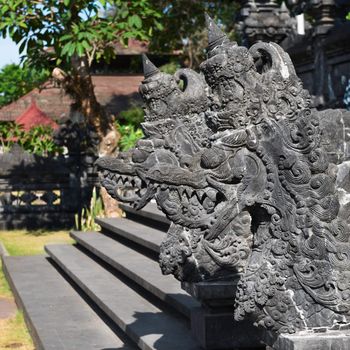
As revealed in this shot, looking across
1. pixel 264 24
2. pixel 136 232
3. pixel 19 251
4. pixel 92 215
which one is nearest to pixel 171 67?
pixel 92 215

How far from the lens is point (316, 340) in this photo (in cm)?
382

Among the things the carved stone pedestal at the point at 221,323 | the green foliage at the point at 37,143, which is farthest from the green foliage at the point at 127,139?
the carved stone pedestal at the point at 221,323

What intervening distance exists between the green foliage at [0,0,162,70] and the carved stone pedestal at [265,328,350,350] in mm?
9482

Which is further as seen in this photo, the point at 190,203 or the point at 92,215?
the point at 92,215

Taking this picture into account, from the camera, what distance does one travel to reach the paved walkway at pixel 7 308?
859cm

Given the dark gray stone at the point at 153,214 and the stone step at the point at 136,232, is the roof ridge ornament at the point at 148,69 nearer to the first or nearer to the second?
the stone step at the point at 136,232

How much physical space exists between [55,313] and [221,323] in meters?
3.08

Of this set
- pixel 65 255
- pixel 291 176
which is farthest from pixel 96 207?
pixel 291 176

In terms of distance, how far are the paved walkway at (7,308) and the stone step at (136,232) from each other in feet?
5.43

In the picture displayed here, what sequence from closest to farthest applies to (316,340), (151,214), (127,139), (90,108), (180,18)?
1. (316,340)
2. (151,214)
3. (90,108)
4. (127,139)
5. (180,18)

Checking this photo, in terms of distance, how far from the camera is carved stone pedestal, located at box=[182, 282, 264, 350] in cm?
516

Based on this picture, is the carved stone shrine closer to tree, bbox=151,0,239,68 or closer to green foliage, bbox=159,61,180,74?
tree, bbox=151,0,239,68

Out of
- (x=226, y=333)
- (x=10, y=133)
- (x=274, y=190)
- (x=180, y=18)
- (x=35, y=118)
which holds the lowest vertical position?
(x=226, y=333)

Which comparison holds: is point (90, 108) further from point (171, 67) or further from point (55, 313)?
point (171, 67)
